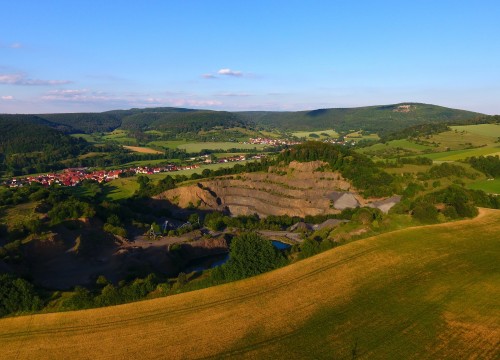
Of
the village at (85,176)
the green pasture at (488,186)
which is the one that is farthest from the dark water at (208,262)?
the village at (85,176)

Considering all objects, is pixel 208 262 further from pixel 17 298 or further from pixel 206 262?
pixel 17 298

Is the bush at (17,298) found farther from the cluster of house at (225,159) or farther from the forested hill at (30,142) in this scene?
the forested hill at (30,142)

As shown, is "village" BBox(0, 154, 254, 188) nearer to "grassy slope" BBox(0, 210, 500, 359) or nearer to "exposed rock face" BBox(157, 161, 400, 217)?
"exposed rock face" BBox(157, 161, 400, 217)

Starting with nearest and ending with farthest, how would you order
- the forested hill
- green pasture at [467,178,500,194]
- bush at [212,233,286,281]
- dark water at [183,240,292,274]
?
bush at [212,233,286,281]
dark water at [183,240,292,274]
green pasture at [467,178,500,194]
the forested hill

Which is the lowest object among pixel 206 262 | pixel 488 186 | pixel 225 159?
pixel 206 262

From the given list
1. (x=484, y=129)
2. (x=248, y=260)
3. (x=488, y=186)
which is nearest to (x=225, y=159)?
(x=488, y=186)

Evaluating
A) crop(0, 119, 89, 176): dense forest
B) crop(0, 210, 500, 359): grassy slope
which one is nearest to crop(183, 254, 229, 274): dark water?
crop(0, 210, 500, 359): grassy slope

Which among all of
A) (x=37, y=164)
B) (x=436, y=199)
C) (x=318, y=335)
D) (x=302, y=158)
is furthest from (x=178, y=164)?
(x=318, y=335)
